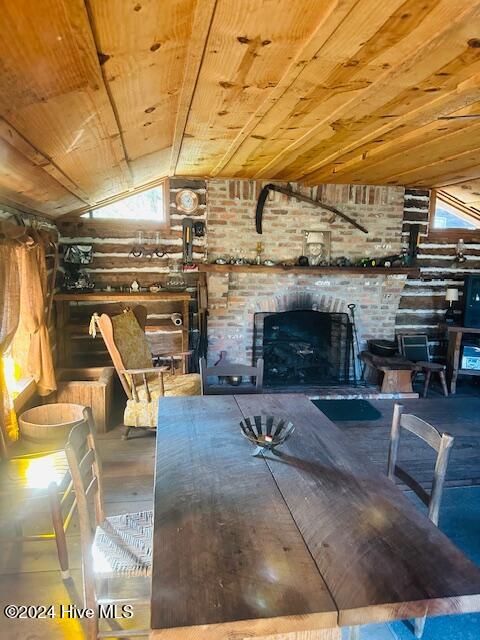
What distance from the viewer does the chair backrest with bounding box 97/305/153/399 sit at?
3.85 metres

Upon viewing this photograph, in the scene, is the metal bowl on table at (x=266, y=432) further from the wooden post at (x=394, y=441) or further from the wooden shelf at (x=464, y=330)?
the wooden shelf at (x=464, y=330)

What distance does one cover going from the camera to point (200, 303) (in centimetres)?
506

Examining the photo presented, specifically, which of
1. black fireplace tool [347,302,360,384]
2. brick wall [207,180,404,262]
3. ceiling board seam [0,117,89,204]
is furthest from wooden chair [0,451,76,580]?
black fireplace tool [347,302,360,384]

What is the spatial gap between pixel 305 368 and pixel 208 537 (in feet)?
14.4

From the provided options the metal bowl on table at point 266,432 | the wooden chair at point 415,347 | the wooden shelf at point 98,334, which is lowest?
the wooden chair at point 415,347

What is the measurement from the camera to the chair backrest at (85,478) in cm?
172

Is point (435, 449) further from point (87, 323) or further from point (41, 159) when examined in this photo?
point (87, 323)

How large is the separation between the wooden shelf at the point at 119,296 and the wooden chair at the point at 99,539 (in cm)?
270

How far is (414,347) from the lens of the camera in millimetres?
5648

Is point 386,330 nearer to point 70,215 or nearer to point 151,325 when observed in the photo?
point 151,325

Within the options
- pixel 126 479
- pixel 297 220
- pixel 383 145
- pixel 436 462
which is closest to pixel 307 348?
pixel 297 220

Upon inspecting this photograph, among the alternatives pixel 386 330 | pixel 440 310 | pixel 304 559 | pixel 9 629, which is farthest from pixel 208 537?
pixel 440 310

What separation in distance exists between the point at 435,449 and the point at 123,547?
1521mm

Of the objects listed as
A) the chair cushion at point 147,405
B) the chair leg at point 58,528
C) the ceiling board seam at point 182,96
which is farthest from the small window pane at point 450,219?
the chair leg at point 58,528
